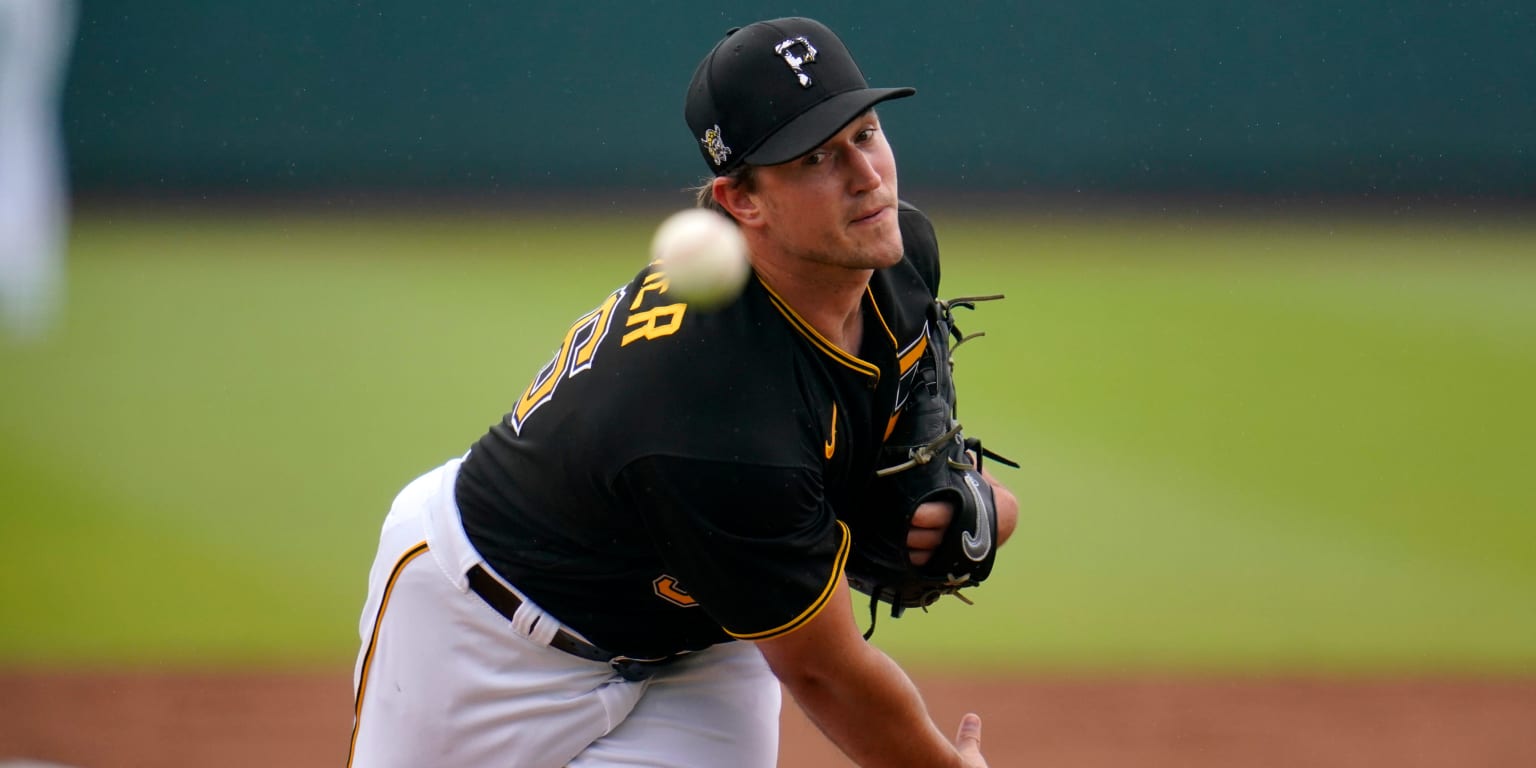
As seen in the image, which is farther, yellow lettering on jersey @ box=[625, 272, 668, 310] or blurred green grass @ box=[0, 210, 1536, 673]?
blurred green grass @ box=[0, 210, 1536, 673]

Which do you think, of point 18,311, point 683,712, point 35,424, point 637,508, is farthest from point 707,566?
point 18,311

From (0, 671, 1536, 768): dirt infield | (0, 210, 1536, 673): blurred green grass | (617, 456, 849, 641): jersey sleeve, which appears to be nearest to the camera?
(617, 456, 849, 641): jersey sleeve

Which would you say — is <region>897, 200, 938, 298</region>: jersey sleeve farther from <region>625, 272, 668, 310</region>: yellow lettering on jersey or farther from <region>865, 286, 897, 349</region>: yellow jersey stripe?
<region>625, 272, 668, 310</region>: yellow lettering on jersey

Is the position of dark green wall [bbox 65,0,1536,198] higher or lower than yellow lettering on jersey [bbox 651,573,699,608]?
lower

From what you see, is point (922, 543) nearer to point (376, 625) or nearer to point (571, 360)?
point (571, 360)

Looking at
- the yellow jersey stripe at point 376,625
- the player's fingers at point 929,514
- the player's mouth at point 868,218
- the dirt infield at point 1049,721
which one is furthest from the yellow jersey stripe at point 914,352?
the dirt infield at point 1049,721

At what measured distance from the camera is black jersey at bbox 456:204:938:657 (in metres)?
2.28

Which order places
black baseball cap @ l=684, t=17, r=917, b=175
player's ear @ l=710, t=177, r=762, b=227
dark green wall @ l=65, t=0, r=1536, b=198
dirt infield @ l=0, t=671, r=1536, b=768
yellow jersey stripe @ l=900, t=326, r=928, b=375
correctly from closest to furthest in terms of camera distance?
black baseball cap @ l=684, t=17, r=917, b=175 < player's ear @ l=710, t=177, r=762, b=227 < yellow jersey stripe @ l=900, t=326, r=928, b=375 < dirt infield @ l=0, t=671, r=1536, b=768 < dark green wall @ l=65, t=0, r=1536, b=198

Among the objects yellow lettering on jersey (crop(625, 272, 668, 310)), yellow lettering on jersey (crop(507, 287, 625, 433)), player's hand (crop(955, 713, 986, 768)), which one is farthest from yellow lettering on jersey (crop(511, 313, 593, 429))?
player's hand (crop(955, 713, 986, 768))

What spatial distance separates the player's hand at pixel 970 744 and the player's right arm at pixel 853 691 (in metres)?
0.04

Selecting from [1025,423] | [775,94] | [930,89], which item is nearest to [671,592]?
[775,94]

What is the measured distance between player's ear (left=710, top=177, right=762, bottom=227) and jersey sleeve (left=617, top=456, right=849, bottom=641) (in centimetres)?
45

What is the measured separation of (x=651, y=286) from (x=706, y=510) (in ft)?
1.55

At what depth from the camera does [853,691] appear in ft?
7.95
